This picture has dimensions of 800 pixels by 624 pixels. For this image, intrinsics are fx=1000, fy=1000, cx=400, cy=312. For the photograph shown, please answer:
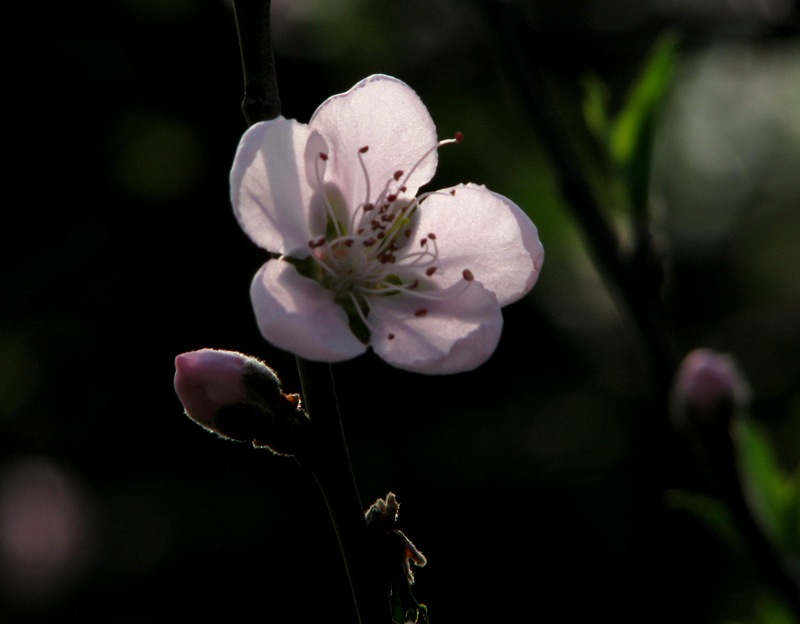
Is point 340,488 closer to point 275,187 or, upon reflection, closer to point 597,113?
point 275,187

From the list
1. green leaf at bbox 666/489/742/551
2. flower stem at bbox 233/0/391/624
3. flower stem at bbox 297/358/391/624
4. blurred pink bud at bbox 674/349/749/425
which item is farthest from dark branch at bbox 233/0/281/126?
green leaf at bbox 666/489/742/551

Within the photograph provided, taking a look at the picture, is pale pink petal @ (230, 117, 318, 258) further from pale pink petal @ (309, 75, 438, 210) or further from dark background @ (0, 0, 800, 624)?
dark background @ (0, 0, 800, 624)

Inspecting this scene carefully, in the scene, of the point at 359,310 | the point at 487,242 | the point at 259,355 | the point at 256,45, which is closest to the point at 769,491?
the point at 487,242

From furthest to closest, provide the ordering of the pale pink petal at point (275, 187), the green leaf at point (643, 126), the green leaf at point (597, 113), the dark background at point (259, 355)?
the dark background at point (259, 355) < the green leaf at point (597, 113) < the green leaf at point (643, 126) < the pale pink petal at point (275, 187)

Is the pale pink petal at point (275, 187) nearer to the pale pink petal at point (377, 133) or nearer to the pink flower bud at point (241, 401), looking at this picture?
Result: the pale pink petal at point (377, 133)

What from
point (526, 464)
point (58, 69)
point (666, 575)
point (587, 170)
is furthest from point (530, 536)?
point (58, 69)

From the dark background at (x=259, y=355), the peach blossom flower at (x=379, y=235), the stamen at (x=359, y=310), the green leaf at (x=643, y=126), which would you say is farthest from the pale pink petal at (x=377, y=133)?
the dark background at (x=259, y=355)

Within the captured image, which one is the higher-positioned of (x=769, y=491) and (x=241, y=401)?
(x=241, y=401)
